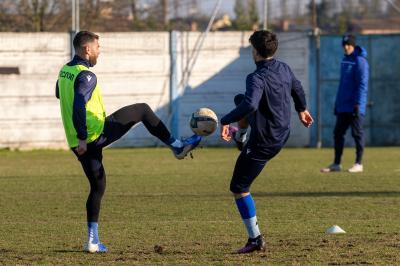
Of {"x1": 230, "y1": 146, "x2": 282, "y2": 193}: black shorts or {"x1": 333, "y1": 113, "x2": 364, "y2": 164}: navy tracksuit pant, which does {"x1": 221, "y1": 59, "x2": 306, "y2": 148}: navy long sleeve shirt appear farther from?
{"x1": 333, "y1": 113, "x2": 364, "y2": 164}: navy tracksuit pant

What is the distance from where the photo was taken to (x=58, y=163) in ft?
68.2

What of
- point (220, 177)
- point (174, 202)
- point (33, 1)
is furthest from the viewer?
point (33, 1)

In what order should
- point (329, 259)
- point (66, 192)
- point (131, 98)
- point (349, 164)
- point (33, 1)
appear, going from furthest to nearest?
point (33, 1)
point (131, 98)
point (349, 164)
point (66, 192)
point (329, 259)

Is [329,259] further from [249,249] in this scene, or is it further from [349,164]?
[349,164]

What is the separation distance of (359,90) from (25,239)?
8.73 meters

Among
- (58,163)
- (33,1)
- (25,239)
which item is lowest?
(58,163)

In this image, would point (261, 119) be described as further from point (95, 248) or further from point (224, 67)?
point (224, 67)

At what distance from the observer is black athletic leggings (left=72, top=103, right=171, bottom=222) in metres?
9.34

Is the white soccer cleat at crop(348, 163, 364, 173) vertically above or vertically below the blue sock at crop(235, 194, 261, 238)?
below

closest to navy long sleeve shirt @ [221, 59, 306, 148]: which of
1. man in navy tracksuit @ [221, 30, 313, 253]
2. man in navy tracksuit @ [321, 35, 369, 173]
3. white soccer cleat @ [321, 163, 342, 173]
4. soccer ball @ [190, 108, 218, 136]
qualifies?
man in navy tracksuit @ [221, 30, 313, 253]

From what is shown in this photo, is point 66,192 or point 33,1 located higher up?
point 33,1

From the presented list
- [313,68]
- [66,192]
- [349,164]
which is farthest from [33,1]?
[66,192]

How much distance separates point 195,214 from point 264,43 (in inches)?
144

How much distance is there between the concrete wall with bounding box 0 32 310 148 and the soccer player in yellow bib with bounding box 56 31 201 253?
15643 mm
